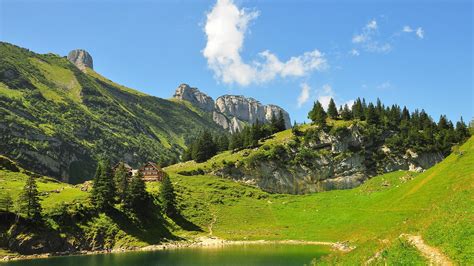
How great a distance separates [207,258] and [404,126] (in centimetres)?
14221

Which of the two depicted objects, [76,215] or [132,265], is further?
[76,215]

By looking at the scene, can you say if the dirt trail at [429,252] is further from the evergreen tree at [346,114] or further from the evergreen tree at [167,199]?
the evergreen tree at [346,114]

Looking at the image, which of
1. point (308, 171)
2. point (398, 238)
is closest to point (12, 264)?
point (398, 238)

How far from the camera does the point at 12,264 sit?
2675 inches

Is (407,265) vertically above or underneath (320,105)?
underneath

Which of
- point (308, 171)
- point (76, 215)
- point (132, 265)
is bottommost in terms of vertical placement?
point (132, 265)

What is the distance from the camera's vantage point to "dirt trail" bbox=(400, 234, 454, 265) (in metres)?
28.9

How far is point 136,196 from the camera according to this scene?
103 m

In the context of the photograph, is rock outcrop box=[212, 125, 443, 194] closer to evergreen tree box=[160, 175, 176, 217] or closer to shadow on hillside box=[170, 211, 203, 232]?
evergreen tree box=[160, 175, 176, 217]

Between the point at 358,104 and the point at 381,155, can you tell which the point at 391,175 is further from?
the point at 358,104

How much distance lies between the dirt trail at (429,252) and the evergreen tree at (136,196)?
3099 inches

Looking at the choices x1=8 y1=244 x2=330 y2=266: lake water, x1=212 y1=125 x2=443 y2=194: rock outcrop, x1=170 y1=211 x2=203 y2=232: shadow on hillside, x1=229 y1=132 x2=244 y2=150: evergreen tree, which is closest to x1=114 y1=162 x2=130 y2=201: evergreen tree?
x1=170 y1=211 x2=203 y2=232: shadow on hillside

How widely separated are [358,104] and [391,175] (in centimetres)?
7203

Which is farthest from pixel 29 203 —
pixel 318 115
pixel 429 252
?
pixel 318 115
